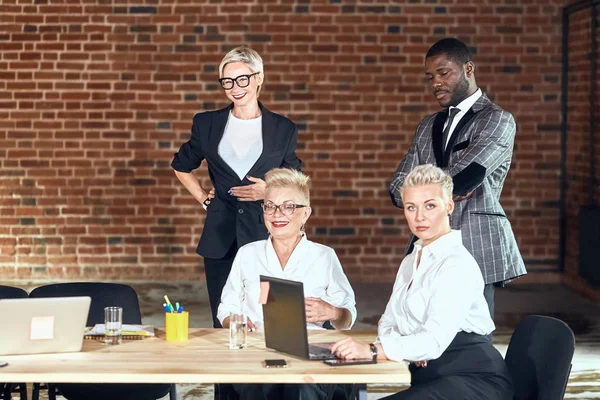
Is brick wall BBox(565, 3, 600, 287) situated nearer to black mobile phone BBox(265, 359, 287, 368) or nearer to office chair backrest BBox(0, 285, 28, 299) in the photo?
office chair backrest BBox(0, 285, 28, 299)

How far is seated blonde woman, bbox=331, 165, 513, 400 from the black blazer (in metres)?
1.14

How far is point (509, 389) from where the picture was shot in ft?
9.03

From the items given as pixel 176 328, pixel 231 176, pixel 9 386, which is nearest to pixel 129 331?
pixel 176 328

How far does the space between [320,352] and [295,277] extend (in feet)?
2.00

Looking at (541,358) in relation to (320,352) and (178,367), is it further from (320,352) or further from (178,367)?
(178,367)

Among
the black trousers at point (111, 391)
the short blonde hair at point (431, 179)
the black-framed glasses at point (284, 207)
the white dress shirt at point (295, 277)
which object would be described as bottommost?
the black trousers at point (111, 391)

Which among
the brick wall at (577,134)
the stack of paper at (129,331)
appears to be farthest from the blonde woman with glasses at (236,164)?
the brick wall at (577,134)

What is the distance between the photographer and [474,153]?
347cm

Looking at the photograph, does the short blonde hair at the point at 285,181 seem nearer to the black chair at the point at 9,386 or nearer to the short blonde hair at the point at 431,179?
the short blonde hair at the point at 431,179

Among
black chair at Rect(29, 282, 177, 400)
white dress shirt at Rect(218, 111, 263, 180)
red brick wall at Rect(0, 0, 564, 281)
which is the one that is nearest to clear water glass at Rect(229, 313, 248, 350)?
black chair at Rect(29, 282, 177, 400)

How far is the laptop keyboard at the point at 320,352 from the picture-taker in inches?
103

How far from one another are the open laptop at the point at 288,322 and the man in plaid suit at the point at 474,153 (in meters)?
1.02

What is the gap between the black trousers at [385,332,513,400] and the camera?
2.70 meters

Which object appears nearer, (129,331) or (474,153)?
(129,331)
